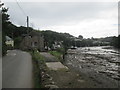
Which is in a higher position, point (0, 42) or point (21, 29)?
point (21, 29)

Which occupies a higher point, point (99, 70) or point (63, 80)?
point (63, 80)

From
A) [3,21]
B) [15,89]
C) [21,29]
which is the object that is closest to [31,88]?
[15,89]

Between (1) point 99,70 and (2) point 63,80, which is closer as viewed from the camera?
(2) point 63,80

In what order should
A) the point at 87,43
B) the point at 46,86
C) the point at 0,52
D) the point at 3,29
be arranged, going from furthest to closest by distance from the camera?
the point at 87,43 < the point at 3,29 < the point at 0,52 < the point at 46,86

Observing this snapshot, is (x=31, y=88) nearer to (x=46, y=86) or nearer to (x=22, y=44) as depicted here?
(x=46, y=86)

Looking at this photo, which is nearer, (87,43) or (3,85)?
(3,85)

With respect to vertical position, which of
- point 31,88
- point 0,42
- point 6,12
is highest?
point 6,12

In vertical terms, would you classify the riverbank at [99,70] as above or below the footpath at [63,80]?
below

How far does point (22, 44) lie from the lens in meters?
60.8

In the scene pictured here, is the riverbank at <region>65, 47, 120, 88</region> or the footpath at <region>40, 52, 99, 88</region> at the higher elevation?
the footpath at <region>40, 52, 99, 88</region>

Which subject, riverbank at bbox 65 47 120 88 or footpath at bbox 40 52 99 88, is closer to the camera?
footpath at bbox 40 52 99 88

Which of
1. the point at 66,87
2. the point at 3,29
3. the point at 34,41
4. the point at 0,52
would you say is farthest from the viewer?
the point at 34,41

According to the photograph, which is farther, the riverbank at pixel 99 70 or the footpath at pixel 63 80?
the riverbank at pixel 99 70

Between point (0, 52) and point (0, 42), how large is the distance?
1642 millimetres
